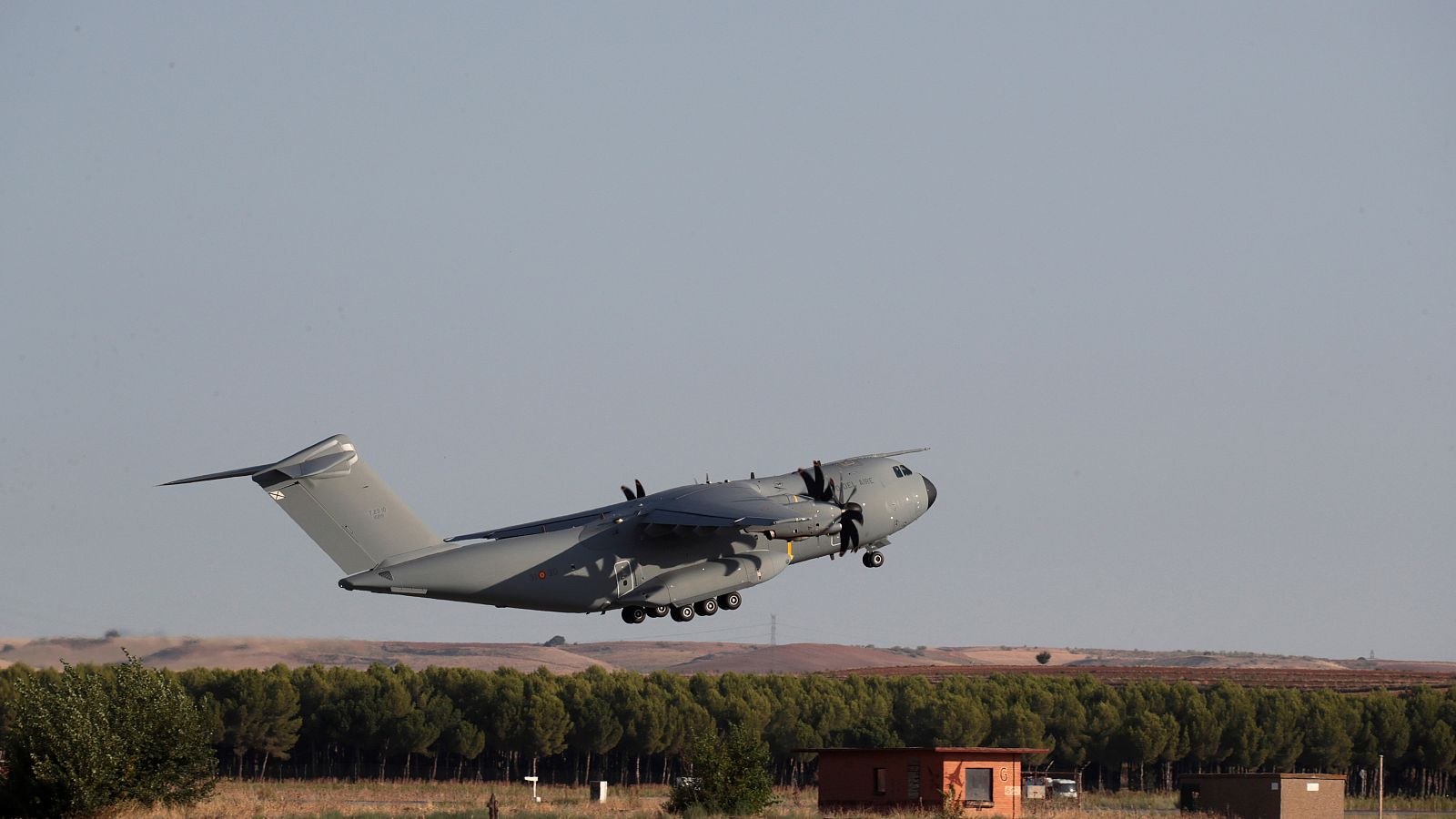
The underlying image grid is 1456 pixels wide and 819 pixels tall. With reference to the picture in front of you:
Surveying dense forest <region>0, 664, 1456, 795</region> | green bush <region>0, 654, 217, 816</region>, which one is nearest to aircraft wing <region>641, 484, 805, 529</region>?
green bush <region>0, 654, 217, 816</region>

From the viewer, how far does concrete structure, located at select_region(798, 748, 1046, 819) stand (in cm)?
6738

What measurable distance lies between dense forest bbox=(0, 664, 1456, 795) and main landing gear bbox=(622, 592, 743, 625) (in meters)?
48.9

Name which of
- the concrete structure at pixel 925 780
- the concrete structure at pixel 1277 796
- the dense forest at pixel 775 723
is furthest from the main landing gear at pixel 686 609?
the dense forest at pixel 775 723

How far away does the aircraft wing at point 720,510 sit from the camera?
172ft

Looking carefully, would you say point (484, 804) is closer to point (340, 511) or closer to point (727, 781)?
point (727, 781)

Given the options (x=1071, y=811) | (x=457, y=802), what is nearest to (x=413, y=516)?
(x=457, y=802)

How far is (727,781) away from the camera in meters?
65.2

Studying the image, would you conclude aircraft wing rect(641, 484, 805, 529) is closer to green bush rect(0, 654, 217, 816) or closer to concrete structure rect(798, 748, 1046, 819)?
concrete structure rect(798, 748, 1046, 819)

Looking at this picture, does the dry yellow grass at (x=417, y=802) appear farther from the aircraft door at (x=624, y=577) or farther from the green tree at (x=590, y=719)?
the aircraft door at (x=624, y=577)

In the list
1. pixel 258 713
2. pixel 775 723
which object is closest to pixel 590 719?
pixel 775 723

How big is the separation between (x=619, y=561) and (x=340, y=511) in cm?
808

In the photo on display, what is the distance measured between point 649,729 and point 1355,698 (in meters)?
42.5

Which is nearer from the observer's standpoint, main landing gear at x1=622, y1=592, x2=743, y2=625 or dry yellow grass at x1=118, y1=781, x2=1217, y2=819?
main landing gear at x1=622, y1=592, x2=743, y2=625

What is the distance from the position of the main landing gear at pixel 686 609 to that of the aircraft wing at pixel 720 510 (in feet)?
10.1
